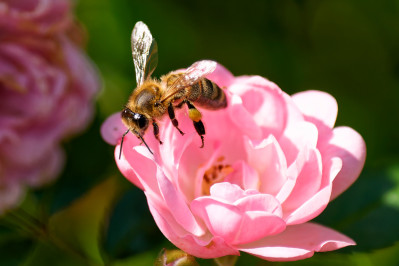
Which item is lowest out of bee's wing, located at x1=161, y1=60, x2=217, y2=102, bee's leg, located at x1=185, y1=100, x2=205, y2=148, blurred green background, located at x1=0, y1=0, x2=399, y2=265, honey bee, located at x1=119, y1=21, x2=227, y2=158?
blurred green background, located at x1=0, y1=0, x2=399, y2=265

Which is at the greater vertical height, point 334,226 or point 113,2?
point 113,2

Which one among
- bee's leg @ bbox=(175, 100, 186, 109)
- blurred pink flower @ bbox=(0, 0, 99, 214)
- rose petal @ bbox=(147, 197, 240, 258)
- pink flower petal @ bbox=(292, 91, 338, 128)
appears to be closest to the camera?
rose petal @ bbox=(147, 197, 240, 258)

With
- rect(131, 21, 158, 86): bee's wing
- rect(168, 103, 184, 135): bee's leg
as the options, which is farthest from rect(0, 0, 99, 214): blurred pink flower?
rect(168, 103, 184, 135): bee's leg

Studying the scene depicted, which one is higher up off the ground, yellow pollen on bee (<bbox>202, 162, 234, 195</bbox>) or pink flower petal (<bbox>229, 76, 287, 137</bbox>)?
pink flower petal (<bbox>229, 76, 287, 137</bbox>)

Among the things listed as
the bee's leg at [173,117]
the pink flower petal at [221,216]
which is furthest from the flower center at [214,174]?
the pink flower petal at [221,216]

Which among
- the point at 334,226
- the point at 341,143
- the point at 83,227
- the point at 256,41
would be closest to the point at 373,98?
the point at 256,41

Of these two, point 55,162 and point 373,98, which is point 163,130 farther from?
point 373,98

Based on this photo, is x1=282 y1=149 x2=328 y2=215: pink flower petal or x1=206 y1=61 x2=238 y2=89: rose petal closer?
x1=282 y1=149 x2=328 y2=215: pink flower petal

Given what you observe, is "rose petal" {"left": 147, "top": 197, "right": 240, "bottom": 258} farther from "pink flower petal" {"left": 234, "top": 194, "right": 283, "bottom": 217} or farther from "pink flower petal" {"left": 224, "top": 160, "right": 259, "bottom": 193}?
"pink flower petal" {"left": 224, "top": 160, "right": 259, "bottom": 193}
